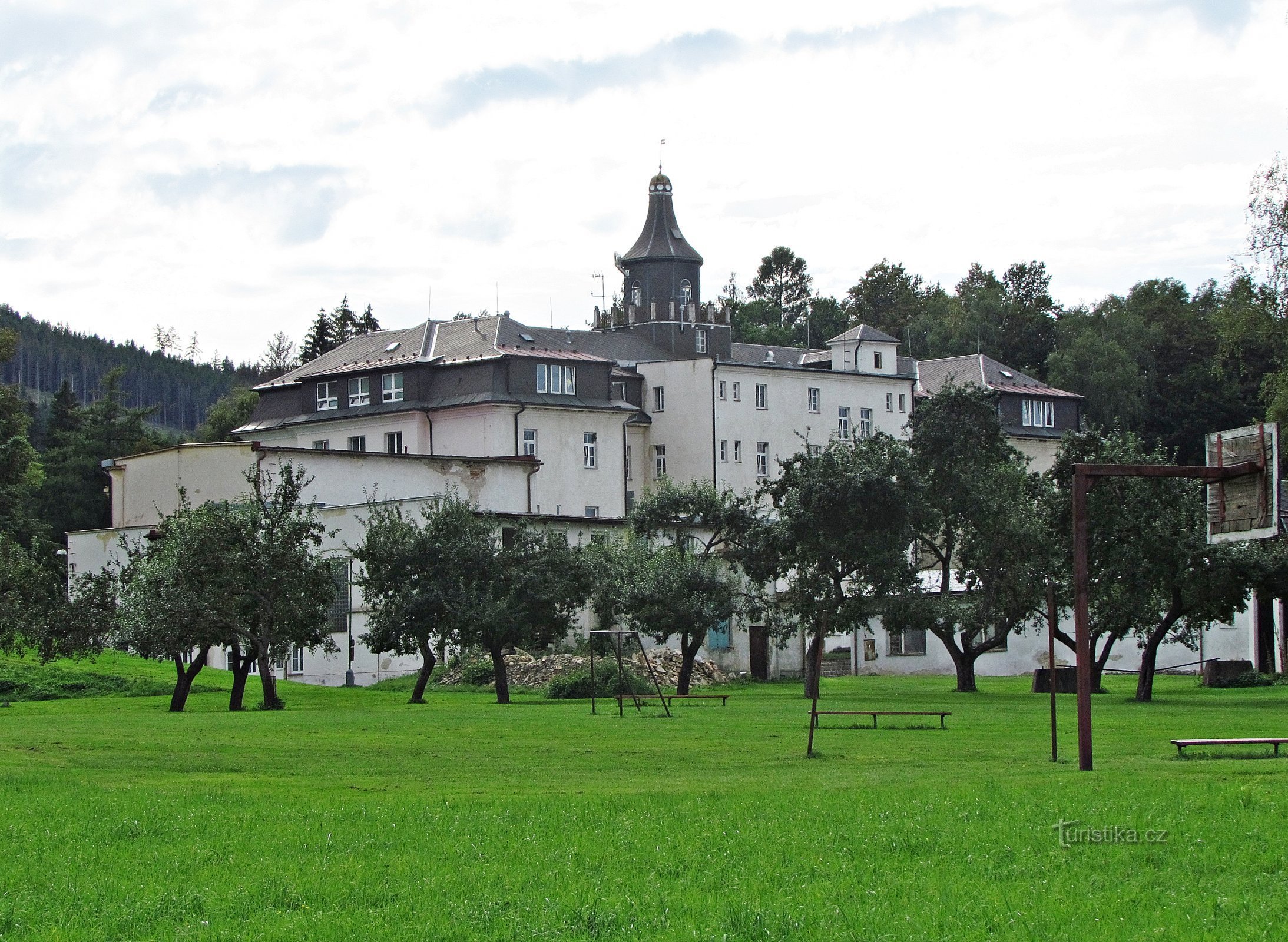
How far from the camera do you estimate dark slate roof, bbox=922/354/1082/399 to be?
121375 mm

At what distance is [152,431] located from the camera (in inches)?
4961

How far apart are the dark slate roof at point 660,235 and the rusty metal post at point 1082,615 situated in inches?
3828

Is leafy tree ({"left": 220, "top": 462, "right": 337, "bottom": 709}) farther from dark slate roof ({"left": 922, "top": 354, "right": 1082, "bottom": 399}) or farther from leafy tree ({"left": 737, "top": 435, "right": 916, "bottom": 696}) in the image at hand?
dark slate roof ({"left": 922, "top": 354, "right": 1082, "bottom": 399})

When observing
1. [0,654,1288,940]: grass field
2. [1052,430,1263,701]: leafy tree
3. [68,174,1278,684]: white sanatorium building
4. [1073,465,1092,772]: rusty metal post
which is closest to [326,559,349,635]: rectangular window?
[68,174,1278,684]: white sanatorium building

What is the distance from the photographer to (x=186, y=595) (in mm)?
44625

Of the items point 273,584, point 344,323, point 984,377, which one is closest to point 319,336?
point 344,323

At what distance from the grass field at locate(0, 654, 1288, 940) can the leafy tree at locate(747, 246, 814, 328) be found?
450 feet

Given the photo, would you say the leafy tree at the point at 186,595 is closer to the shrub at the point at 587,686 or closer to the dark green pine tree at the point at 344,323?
the shrub at the point at 587,686

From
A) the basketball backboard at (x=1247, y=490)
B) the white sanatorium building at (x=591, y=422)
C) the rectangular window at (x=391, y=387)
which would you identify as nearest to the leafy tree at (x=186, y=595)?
the white sanatorium building at (x=591, y=422)

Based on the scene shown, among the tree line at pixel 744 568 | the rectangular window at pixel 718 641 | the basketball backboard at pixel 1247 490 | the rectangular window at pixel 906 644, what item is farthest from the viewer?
the rectangular window at pixel 906 644

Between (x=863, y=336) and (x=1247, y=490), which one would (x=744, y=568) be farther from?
(x=863, y=336)

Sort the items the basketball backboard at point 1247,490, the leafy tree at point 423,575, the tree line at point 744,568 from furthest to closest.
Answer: the leafy tree at point 423,575 → the tree line at point 744,568 → the basketball backboard at point 1247,490

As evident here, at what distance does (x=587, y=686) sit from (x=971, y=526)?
14040 millimetres

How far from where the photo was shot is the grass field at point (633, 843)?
1328 cm
